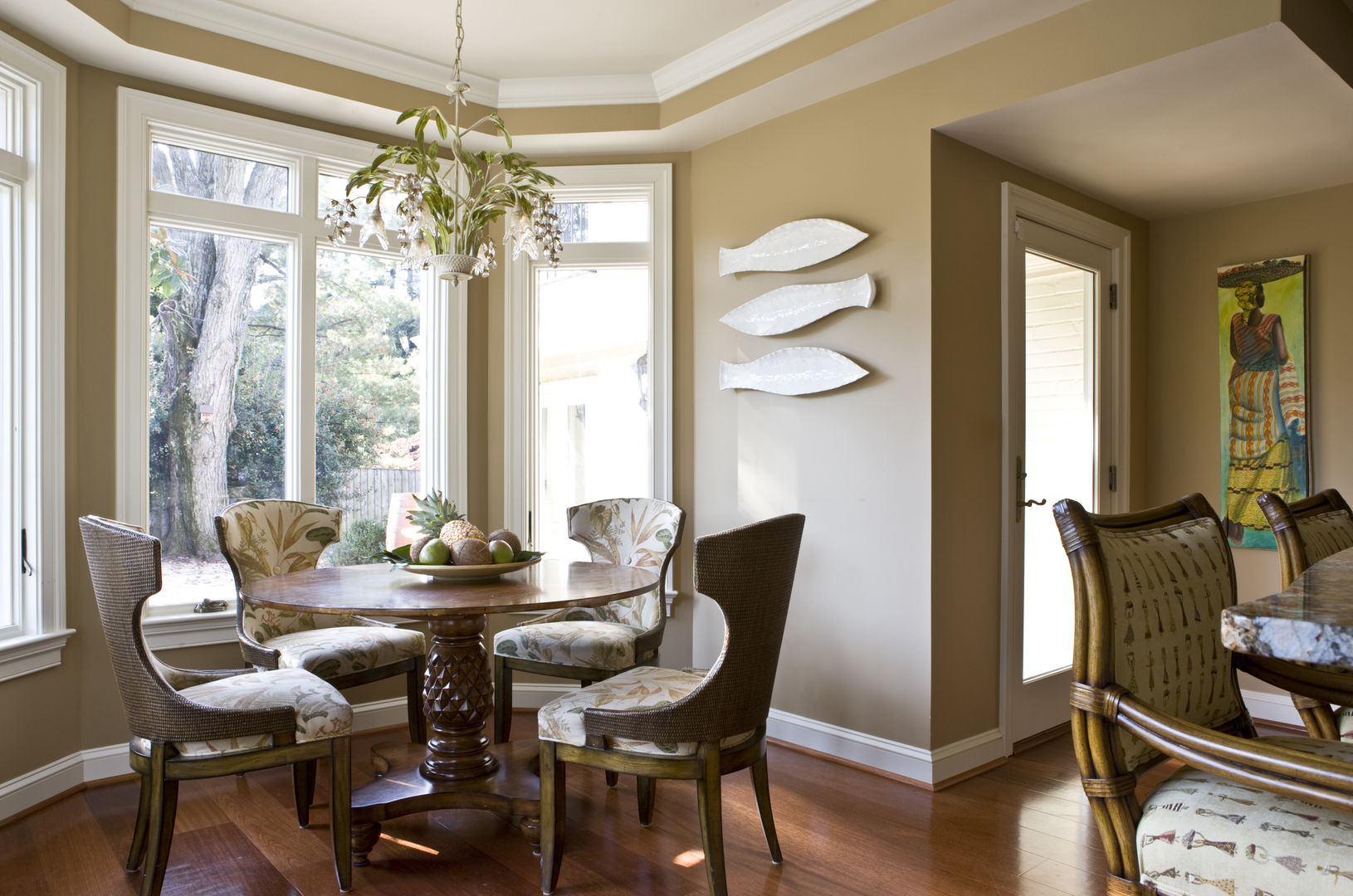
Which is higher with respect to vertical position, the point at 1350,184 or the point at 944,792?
the point at 1350,184

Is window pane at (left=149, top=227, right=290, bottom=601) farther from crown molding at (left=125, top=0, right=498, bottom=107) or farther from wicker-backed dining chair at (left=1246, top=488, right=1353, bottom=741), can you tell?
wicker-backed dining chair at (left=1246, top=488, right=1353, bottom=741)

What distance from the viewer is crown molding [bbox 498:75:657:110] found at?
12.3ft

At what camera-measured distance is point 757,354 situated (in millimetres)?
3635

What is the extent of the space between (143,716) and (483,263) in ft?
4.68

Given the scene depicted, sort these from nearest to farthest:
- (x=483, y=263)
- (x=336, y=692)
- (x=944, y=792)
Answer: (x=336, y=692), (x=483, y=263), (x=944, y=792)

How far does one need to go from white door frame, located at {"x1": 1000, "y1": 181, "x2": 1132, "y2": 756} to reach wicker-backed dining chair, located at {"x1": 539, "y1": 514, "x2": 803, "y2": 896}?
1444mm

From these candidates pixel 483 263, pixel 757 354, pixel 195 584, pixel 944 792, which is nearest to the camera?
pixel 483 263

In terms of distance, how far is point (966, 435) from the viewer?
3.19 m

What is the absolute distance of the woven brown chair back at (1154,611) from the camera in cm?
130

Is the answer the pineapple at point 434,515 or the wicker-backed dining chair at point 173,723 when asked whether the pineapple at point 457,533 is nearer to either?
the pineapple at point 434,515

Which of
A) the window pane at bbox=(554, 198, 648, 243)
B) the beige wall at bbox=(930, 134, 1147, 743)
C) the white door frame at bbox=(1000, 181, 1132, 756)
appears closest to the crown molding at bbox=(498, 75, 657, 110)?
the window pane at bbox=(554, 198, 648, 243)

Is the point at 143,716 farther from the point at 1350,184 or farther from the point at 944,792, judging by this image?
the point at 1350,184

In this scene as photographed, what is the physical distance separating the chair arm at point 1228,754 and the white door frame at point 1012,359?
2139 millimetres

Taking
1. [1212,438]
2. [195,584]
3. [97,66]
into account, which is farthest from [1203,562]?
[97,66]
